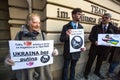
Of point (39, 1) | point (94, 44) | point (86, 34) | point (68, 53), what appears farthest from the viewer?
point (86, 34)

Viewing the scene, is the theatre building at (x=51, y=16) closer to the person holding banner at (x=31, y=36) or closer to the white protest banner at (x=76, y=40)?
the white protest banner at (x=76, y=40)

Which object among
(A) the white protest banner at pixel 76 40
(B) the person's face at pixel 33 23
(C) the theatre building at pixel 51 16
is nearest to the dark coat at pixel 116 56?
(C) the theatre building at pixel 51 16

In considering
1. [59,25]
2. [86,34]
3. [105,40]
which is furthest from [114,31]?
[59,25]

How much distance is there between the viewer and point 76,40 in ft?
11.2

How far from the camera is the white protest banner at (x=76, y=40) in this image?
131 inches

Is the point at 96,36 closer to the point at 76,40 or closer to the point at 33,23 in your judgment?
the point at 76,40

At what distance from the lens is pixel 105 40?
12.8 feet

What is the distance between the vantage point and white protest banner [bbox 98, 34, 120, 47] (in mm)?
3875

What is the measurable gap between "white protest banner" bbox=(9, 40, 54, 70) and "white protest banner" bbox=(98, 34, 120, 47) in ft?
6.48

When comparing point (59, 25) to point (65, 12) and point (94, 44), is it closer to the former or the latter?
point (65, 12)

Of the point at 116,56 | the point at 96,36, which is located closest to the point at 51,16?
the point at 96,36

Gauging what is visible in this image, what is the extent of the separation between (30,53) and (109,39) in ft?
7.87

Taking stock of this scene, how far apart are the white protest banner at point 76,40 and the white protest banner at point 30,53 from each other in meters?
1.04

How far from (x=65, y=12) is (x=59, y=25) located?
404 millimetres
